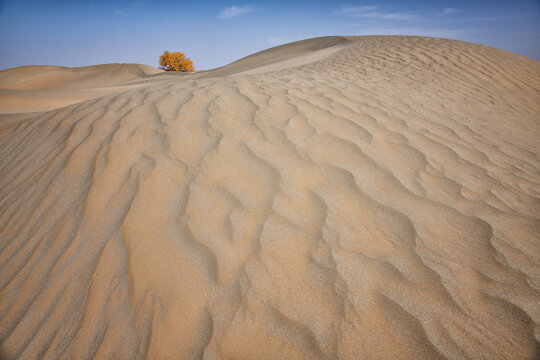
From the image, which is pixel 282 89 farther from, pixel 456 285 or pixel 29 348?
pixel 29 348

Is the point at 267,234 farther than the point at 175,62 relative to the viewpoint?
No

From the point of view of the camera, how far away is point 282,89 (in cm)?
258

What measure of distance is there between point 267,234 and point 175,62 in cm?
2722

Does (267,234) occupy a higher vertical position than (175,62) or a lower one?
lower

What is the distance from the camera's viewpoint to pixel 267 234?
1152 millimetres

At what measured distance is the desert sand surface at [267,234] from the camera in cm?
87

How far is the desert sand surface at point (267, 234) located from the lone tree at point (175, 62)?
81.9ft

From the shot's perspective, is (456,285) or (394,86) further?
(394,86)

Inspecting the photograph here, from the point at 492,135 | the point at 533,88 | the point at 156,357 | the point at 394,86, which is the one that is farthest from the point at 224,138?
the point at 533,88

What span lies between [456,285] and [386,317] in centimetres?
35

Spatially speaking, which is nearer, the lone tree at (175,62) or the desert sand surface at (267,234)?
the desert sand surface at (267,234)

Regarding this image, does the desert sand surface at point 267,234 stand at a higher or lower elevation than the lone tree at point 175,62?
lower

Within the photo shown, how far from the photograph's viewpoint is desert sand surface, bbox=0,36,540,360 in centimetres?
87

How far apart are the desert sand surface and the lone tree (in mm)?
24968
